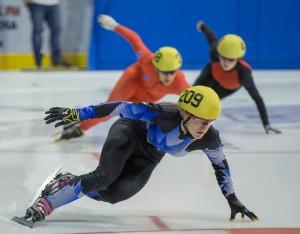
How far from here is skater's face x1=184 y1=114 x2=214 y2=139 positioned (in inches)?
165

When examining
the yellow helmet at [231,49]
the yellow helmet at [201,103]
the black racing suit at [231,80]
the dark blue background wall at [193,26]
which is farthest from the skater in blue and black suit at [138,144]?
the dark blue background wall at [193,26]

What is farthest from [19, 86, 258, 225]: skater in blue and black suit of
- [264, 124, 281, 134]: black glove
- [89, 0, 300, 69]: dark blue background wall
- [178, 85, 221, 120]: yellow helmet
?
[89, 0, 300, 69]: dark blue background wall

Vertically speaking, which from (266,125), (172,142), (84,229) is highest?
(172,142)

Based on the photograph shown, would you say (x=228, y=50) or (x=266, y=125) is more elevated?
(x=228, y=50)

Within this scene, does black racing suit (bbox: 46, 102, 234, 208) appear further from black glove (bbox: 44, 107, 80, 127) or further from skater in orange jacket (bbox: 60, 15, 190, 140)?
Answer: skater in orange jacket (bbox: 60, 15, 190, 140)

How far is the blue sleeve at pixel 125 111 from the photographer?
4.24 meters

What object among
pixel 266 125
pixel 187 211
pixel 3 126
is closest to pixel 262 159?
pixel 266 125

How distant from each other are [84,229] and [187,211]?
2.63ft

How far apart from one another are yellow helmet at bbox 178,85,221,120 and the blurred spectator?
8.45m

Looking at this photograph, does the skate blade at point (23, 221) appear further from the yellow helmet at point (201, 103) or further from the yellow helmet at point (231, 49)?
the yellow helmet at point (231, 49)

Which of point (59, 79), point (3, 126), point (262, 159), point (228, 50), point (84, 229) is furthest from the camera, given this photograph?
point (59, 79)

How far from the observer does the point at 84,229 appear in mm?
4324

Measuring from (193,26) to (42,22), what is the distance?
2.65m

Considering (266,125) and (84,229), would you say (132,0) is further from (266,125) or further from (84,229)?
(84,229)
